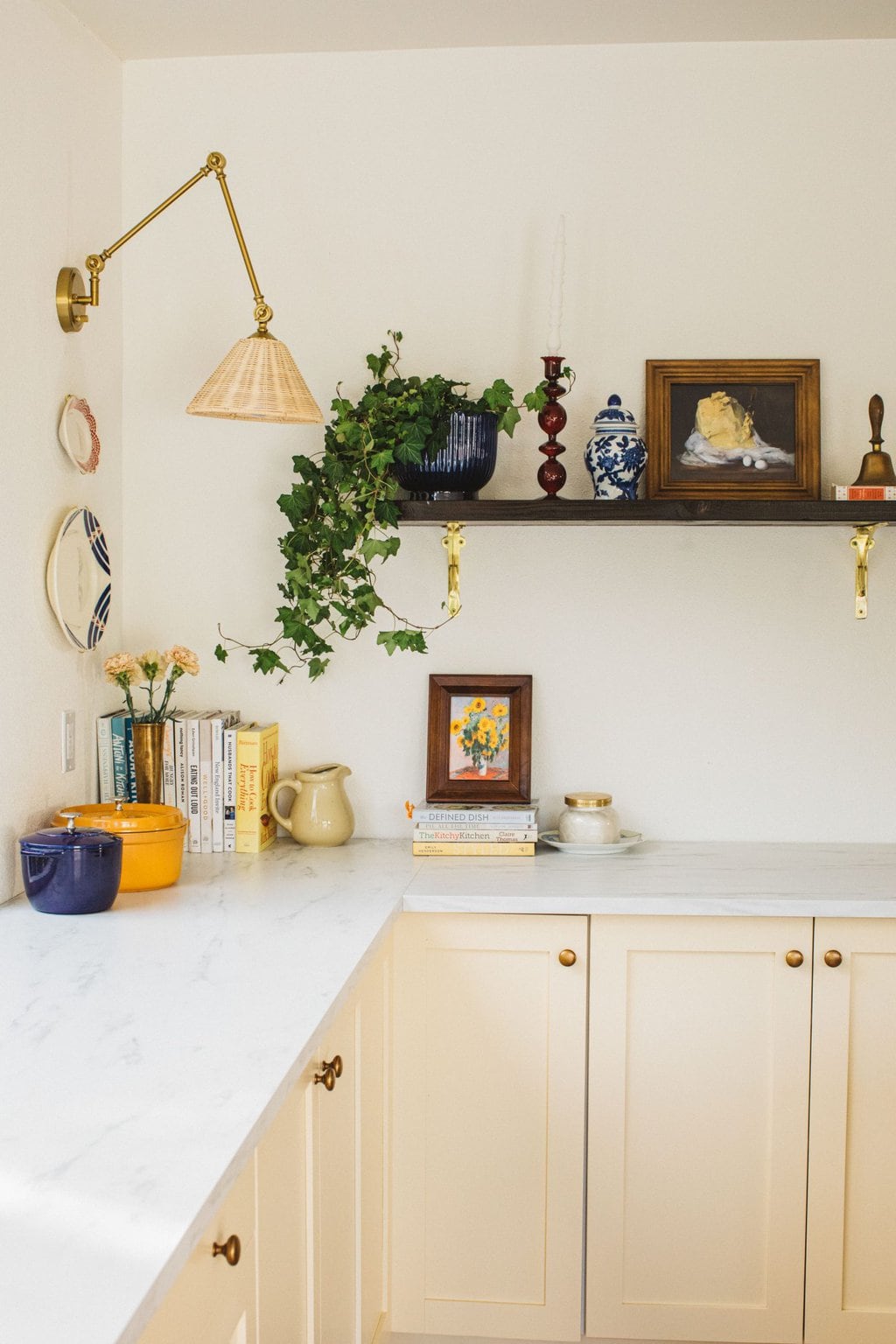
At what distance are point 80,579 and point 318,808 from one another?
24.7 inches

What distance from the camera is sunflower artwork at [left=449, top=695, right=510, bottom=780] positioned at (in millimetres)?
2543

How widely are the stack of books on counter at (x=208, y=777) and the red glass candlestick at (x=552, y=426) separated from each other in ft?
2.43

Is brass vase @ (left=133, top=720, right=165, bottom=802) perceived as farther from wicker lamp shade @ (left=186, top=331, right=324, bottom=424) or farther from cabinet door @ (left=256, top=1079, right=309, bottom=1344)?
cabinet door @ (left=256, top=1079, right=309, bottom=1344)

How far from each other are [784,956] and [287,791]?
1.06m

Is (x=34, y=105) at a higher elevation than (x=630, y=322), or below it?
higher

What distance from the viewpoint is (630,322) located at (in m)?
2.55

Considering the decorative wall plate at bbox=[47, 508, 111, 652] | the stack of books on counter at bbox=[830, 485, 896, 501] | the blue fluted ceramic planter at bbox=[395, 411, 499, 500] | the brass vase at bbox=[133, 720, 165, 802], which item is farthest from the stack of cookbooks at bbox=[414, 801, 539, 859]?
the stack of books on counter at bbox=[830, 485, 896, 501]

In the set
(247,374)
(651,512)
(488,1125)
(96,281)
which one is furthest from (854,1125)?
(96,281)

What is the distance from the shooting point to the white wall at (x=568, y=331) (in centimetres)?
252

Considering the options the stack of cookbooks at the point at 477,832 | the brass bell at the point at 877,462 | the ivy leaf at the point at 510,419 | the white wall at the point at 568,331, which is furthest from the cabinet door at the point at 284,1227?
the brass bell at the point at 877,462

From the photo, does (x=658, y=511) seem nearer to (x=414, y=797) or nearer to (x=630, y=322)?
(x=630, y=322)

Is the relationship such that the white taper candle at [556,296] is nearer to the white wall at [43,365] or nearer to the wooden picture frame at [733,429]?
the wooden picture frame at [733,429]

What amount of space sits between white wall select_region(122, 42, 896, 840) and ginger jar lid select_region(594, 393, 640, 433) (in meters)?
0.15

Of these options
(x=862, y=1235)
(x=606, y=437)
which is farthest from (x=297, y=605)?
(x=862, y=1235)
